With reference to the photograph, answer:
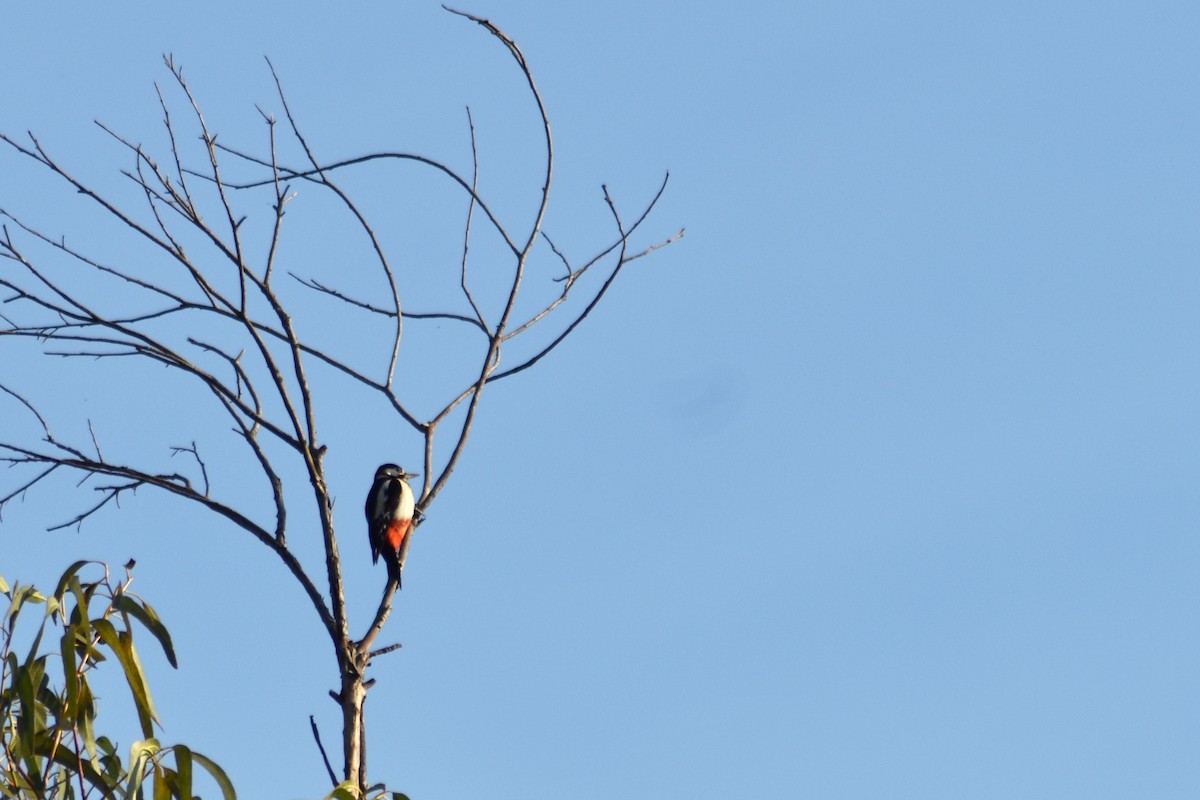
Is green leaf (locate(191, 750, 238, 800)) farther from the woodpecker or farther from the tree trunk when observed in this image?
the woodpecker

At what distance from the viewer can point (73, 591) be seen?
115 inches

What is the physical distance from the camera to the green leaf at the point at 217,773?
274 cm

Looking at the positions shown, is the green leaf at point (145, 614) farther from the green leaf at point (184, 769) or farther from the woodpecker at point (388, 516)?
the woodpecker at point (388, 516)

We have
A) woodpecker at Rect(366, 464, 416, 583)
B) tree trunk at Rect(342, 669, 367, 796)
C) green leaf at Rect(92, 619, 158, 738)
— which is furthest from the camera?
woodpecker at Rect(366, 464, 416, 583)

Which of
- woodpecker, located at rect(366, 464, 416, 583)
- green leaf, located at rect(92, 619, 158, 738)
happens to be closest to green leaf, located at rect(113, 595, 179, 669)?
green leaf, located at rect(92, 619, 158, 738)

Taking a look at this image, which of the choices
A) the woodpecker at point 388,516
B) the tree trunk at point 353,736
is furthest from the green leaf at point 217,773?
the woodpecker at point 388,516

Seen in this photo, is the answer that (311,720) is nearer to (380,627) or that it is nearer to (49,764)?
(380,627)

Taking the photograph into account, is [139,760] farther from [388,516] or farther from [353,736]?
[388,516]

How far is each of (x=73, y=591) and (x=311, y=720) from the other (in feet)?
2.61

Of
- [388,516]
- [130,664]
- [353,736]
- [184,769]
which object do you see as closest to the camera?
[353,736]

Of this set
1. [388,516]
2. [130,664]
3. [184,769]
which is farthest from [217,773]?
[388,516]

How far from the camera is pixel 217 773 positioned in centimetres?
276

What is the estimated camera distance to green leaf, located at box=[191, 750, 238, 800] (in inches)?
108

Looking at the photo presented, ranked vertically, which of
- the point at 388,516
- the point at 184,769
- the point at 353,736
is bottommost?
the point at 353,736
